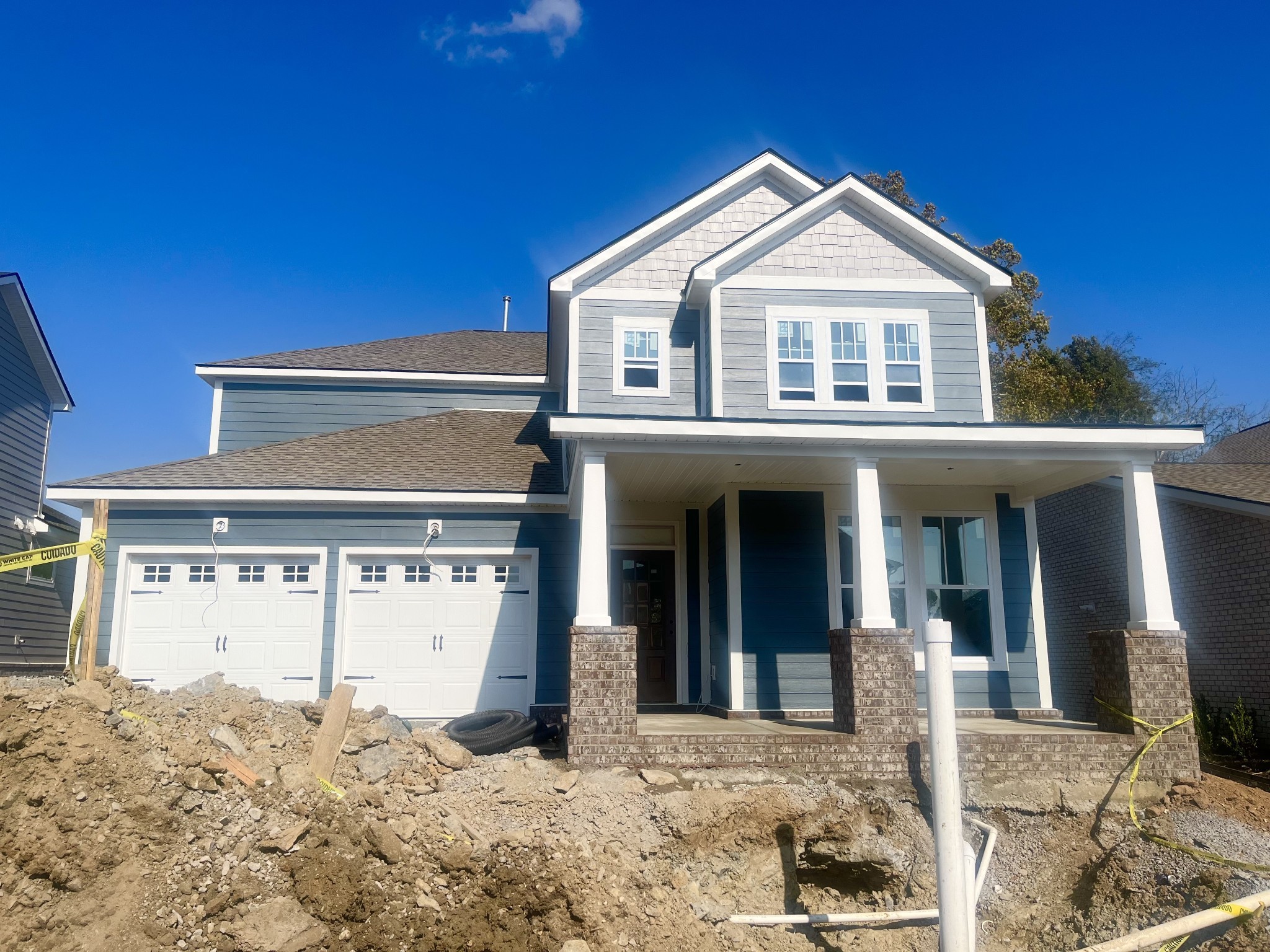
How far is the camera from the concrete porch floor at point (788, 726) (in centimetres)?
859

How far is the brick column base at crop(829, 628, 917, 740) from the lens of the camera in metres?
8.27

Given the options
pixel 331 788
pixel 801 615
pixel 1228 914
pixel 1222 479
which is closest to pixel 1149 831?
pixel 1228 914

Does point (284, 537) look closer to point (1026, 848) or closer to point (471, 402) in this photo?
point (471, 402)

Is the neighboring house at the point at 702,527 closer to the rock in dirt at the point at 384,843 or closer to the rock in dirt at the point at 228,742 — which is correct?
the rock in dirt at the point at 228,742

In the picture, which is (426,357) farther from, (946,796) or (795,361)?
(946,796)

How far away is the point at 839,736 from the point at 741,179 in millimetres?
7757

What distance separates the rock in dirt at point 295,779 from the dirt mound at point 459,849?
28 millimetres

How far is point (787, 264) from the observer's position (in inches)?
444

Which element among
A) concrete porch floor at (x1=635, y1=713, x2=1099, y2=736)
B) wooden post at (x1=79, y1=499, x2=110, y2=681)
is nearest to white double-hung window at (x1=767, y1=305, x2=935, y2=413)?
concrete porch floor at (x1=635, y1=713, x2=1099, y2=736)

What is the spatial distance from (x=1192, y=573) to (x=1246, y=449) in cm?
882

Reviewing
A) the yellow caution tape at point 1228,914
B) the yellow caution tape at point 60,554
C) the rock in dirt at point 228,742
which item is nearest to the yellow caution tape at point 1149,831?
the yellow caution tape at point 1228,914

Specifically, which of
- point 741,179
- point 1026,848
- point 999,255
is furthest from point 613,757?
point 999,255

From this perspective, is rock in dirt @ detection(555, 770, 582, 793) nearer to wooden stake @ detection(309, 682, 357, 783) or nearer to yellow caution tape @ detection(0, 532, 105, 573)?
wooden stake @ detection(309, 682, 357, 783)

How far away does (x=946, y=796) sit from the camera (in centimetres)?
387
